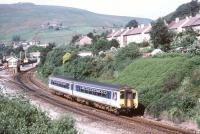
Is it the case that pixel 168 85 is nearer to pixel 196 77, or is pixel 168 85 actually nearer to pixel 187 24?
pixel 196 77

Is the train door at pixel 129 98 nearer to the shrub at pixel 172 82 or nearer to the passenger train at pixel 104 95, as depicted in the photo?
the passenger train at pixel 104 95

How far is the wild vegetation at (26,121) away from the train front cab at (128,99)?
10660 mm

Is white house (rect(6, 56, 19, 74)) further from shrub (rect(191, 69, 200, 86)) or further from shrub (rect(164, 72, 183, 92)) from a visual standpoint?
shrub (rect(191, 69, 200, 86))

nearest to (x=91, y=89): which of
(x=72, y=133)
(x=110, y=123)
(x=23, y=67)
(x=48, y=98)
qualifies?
(x=110, y=123)

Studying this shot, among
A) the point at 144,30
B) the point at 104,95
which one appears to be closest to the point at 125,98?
the point at 104,95

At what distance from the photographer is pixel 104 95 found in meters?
39.8

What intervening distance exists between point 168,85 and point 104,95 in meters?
5.90

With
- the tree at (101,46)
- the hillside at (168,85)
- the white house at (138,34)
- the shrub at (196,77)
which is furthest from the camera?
the white house at (138,34)

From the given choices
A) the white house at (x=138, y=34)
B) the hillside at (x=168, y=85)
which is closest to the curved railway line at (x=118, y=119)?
the hillside at (x=168, y=85)

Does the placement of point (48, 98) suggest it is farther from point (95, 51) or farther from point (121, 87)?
point (95, 51)

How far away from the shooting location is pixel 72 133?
2069 centimetres

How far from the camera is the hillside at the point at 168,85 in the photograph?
33875 mm

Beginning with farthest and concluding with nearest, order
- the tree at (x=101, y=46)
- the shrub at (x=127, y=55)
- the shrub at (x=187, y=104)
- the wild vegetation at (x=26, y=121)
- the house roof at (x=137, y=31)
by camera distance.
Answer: the house roof at (x=137, y=31)
the tree at (x=101, y=46)
the shrub at (x=127, y=55)
the shrub at (x=187, y=104)
the wild vegetation at (x=26, y=121)

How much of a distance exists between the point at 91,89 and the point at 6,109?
1871cm
